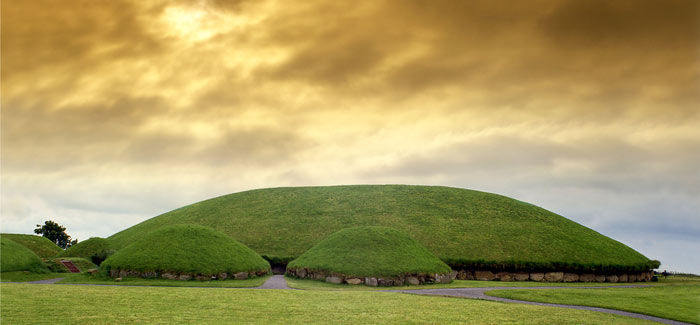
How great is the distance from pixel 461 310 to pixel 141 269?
1224 inches

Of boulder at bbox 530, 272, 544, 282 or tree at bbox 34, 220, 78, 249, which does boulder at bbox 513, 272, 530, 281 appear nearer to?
boulder at bbox 530, 272, 544, 282

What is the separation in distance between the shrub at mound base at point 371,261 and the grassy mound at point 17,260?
2789 cm

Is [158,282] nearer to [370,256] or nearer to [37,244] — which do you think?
[370,256]

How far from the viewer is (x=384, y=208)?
74938mm

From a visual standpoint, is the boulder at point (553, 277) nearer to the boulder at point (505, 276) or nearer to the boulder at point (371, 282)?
the boulder at point (505, 276)

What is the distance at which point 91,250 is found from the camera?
64812 mm

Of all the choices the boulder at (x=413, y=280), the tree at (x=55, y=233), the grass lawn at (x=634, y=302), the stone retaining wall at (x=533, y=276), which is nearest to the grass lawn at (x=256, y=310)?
the grass lawn at (x=634, y=302)

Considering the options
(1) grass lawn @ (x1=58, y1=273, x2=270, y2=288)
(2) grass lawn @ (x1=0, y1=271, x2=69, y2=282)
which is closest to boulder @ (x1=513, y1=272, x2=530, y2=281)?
(1) grass lawn @ (x1=58, y1=273, x2=270, y2=288)

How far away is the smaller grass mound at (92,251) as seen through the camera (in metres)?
60.6

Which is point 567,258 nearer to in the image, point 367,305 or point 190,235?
point 367,305

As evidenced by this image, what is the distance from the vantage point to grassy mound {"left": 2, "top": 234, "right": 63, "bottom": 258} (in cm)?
6750

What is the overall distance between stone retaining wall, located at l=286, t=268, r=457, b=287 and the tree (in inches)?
2924

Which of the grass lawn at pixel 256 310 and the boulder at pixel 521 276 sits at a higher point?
the grass lawn at pixel 256 310

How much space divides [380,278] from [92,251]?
47847mm
